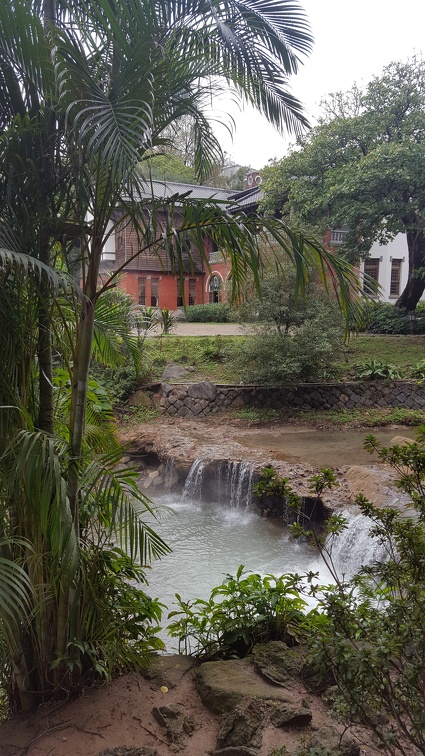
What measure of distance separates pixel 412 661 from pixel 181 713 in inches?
55.4

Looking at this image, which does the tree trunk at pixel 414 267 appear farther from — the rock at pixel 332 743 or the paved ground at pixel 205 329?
the rock at pixel 332 743

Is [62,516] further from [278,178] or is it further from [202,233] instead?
[278,178]

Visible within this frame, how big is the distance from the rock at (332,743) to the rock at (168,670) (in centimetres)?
89

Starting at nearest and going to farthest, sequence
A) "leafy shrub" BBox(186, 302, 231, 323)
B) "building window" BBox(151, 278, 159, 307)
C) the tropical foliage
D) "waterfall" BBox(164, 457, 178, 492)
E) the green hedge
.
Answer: "waterfall" BBox(164, 457, 178, 492) → the tropical foliage → the green hedge → "leafy shrub" BBox(186, 302, 231, 323) → "building window" BBox(151, 278, 159, 307)

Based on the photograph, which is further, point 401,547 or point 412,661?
point 401,547

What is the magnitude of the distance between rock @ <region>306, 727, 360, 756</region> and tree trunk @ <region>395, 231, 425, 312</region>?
49.1ft

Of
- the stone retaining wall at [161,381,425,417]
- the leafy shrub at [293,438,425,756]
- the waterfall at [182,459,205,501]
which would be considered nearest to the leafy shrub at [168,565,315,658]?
the leafy shrub at [293,438,425,756]

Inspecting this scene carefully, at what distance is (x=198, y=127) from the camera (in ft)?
11.2

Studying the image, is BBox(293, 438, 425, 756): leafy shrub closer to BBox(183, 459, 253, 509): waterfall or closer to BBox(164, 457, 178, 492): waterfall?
BBox(183, 459, 253, 509): waterfall

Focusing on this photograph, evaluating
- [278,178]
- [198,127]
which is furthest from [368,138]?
[198,127]

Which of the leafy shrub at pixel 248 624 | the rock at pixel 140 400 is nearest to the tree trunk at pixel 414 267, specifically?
the rock at pixel 140 400

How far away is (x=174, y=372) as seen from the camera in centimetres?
1378

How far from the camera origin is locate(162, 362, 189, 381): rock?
1361cm

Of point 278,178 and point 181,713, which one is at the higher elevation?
point 278,178
